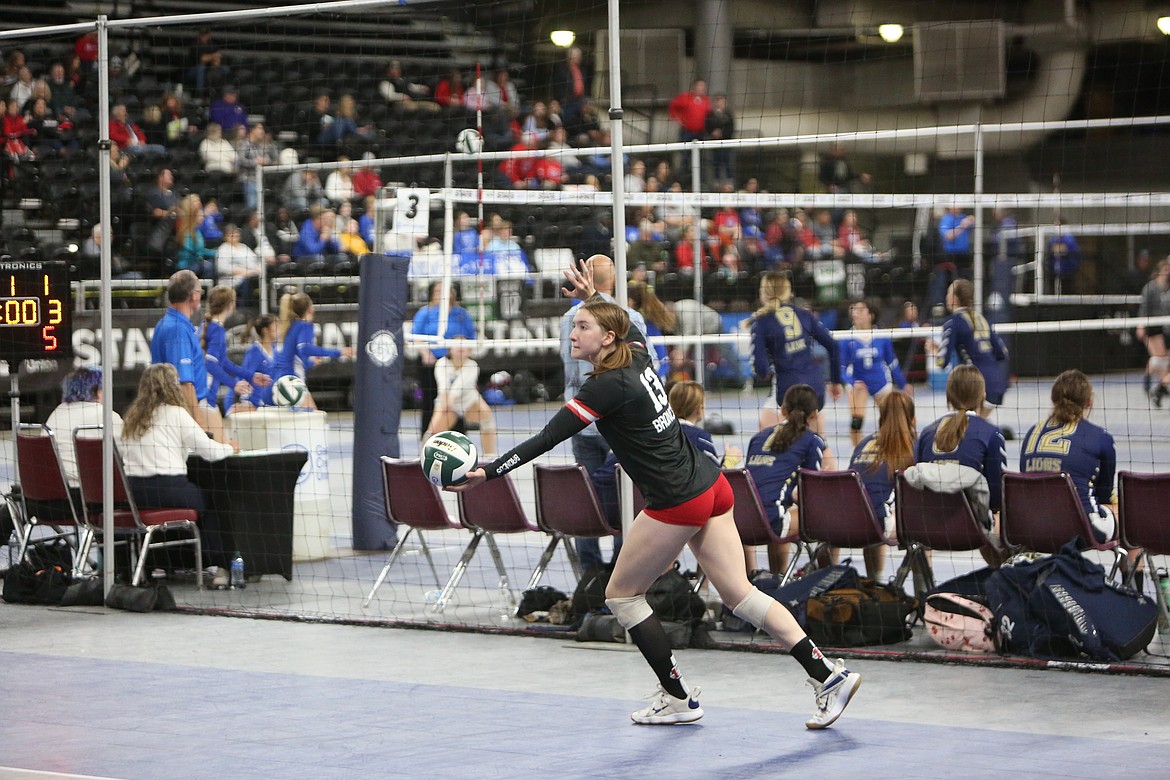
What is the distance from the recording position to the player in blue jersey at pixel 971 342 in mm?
12945

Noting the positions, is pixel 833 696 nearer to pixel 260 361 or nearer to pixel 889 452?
pixel 889 452

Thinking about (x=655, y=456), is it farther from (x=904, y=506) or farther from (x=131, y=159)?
(x=131, y=159)

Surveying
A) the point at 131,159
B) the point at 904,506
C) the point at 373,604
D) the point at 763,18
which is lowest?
the point at 373,604

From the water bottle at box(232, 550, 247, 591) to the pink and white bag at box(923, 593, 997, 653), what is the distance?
4.50m

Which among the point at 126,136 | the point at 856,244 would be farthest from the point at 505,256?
the point at 856,244

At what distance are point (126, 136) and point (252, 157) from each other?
5.35 ft

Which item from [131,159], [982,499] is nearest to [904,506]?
[982,499]

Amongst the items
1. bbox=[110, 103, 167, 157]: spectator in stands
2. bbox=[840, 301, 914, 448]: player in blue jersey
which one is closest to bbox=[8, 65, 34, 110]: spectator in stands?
bbox=[110, 103, 167, 157]: spectator in stands

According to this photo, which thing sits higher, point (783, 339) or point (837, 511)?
point (783, 339)

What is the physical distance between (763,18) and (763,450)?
21.1 m

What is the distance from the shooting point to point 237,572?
385 inches

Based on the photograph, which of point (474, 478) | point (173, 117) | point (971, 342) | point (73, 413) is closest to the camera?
point (474, 478)

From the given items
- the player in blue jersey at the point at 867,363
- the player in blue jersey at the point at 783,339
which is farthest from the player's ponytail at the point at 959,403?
the player in blue jersey at the point at 867,363

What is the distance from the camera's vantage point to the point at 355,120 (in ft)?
73.1
